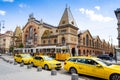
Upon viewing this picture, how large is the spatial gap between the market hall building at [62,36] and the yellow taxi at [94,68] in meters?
25.7

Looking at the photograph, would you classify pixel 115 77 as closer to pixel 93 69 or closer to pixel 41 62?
pixel 93 69

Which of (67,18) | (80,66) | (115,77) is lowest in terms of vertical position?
(115,77)

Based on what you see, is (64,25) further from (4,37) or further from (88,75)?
(4,37)

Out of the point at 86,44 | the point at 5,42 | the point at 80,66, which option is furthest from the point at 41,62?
the point at 5,42

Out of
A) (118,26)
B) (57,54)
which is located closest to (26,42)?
(57,54)

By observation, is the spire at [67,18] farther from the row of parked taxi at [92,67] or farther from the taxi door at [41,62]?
the row of parked taxi at [92,67]

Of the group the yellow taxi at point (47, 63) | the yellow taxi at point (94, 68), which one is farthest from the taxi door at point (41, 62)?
the yellow taxi at point (94, 68)

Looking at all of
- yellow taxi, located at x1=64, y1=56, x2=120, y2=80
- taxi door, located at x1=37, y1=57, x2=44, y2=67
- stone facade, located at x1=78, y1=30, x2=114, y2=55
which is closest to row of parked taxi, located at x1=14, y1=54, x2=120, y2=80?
yellow taxi, located at x1=64, y1=56, x2=120, y2=80

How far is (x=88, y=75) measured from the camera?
1248cm

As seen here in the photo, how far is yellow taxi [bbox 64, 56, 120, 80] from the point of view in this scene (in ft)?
34.4

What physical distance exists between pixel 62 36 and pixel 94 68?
34618 millimetres

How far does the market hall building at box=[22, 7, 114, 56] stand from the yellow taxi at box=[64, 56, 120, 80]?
2575cm

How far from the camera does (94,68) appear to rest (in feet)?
38.3

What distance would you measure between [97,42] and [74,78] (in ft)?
205
